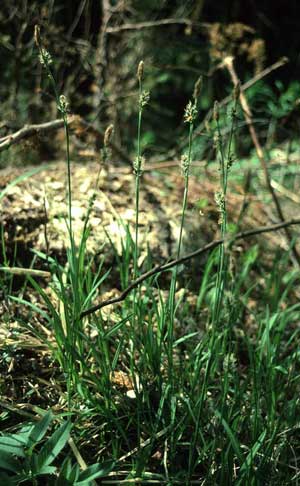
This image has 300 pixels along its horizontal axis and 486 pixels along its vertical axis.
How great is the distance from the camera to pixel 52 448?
125cm

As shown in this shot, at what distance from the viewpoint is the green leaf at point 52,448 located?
1240 millimetres

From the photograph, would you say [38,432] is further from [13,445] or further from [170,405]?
[170,405]

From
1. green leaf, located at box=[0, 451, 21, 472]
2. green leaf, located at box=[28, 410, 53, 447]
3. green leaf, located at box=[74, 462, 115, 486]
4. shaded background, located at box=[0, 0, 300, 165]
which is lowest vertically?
green leaf, located at box=[74, 462, 115, 486]

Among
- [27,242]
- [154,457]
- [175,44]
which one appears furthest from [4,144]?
[175,44]

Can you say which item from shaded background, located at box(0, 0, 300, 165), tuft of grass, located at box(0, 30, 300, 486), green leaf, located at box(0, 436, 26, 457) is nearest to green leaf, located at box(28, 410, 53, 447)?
green leaf, located at box(0, 436, 26, 457)

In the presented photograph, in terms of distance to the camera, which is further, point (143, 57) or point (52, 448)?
point (143, 57)

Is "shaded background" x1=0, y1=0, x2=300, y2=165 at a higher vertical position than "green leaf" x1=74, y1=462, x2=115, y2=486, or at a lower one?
higher

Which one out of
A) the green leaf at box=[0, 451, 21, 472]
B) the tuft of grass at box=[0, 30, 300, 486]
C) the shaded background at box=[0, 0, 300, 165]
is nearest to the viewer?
the green leaf at box=[0, 451, 21, 472]

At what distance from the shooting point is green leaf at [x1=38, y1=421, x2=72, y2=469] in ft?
4.07

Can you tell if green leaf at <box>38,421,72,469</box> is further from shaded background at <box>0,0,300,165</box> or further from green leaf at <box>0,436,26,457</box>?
shaded background at <box>0,0,300,165</box>

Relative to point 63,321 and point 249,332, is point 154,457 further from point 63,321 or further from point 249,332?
point 249,332

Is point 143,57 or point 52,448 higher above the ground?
point 143,57

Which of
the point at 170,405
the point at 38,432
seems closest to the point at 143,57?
the point at 170,405

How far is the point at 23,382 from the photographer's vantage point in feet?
5.59
